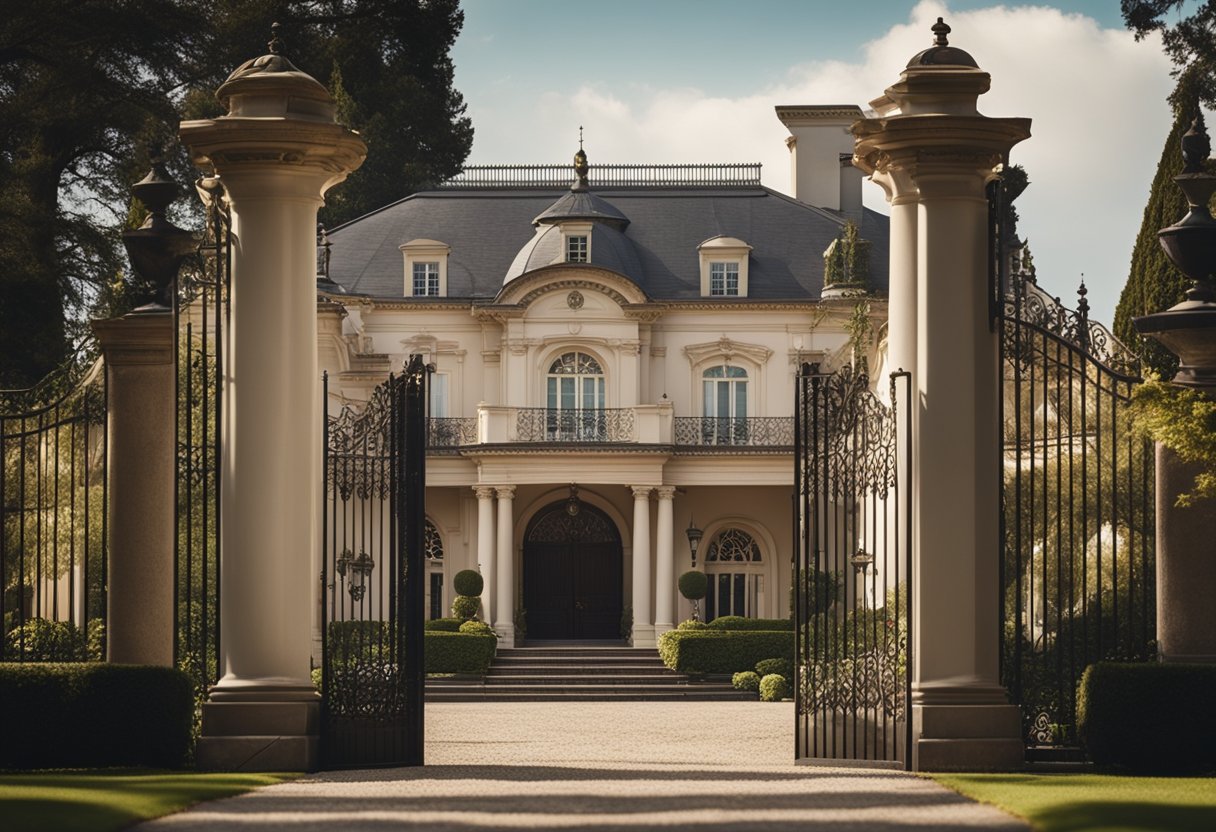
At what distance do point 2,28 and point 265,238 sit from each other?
24.2 metres

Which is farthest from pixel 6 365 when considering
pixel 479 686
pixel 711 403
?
pixel 711 403

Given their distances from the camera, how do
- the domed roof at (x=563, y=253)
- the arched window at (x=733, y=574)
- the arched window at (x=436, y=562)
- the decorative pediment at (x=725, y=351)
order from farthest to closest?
the decorative pediment at (x=725, y=351)
the domed roof at (x=563, y=253)
the arched window at (x=733, y=574)
the arched window at (x=436, y=562)

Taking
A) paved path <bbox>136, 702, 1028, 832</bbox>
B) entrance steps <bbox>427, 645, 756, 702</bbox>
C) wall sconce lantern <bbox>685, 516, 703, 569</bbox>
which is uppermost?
wall sconce lantern <bbox>685, 516, 703, 569</bbox>

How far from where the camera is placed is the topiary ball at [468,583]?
→ 3953 centimetres

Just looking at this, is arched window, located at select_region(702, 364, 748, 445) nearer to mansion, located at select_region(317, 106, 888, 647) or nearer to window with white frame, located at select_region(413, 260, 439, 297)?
mansion, located at select_region(317, 106, 888, 647)

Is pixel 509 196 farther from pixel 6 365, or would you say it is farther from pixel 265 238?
pixel 265 238

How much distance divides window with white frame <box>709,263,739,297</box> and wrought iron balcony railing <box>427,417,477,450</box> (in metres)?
6.19

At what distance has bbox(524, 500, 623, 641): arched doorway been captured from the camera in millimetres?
42406

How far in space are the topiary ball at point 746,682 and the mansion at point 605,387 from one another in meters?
7.88

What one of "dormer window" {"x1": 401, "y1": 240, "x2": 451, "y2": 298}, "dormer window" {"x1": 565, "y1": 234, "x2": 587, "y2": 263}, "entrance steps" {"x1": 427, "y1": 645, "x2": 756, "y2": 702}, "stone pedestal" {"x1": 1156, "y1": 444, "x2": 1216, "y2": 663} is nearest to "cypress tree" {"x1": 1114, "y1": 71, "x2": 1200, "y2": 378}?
"entrance steps" {"x1": 427, "y1": 645, "x2": 756, "y2": 702}

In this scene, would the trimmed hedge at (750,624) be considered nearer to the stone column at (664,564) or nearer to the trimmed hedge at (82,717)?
the stone column at (664,564)

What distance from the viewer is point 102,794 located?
10.7m

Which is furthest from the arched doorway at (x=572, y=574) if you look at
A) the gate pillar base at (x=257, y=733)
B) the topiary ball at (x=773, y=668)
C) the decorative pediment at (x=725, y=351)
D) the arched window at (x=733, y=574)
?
the gate pillar base at (x=257, y=733)

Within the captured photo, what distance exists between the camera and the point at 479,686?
32.5 m
